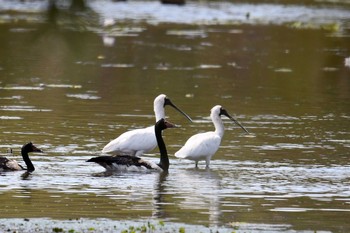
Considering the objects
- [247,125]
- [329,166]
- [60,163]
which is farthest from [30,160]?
[247,125]

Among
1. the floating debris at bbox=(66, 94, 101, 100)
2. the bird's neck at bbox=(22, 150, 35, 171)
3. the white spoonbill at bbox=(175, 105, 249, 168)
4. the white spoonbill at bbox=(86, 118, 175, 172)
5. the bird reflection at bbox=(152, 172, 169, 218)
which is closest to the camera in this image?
the bird reflection at bbox=(152, 172, 169, 218)

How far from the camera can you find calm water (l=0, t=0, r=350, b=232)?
9.98 meters

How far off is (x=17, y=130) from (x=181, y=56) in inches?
580

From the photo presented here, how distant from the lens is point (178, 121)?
18.9m

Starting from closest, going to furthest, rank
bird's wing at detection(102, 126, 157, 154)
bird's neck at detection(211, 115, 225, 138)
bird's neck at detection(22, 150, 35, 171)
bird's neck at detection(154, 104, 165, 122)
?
bird's neck at detection(22, 150, 35, 171) < bird's wing at detection(102, 126, 157, 154) < bird's neck at detection(211, 115, 225, 138) < bird's neck at detection(154, 104, 165, 122)

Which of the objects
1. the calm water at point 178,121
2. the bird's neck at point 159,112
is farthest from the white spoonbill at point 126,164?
the bird's neck at point 159,112

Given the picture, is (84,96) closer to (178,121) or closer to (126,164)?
(178,121)

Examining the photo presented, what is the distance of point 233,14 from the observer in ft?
171

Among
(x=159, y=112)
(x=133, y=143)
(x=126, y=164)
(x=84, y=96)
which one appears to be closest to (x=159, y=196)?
(x=126, y=164)

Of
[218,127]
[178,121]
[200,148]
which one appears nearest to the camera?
[200,148]

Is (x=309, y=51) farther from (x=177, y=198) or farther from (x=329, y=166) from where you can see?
(x=177, y=198)

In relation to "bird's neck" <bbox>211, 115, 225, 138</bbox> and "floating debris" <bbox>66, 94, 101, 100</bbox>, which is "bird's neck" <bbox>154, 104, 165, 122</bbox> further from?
"floating debris" <bbox>66, 94, 101, 100</bbox>

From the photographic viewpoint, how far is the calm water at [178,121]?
32.8ft

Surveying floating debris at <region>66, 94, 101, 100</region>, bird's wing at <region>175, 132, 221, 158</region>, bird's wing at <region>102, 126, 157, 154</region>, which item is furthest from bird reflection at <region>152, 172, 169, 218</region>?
floating debris at <region>66, 94, 101, 100</region>
